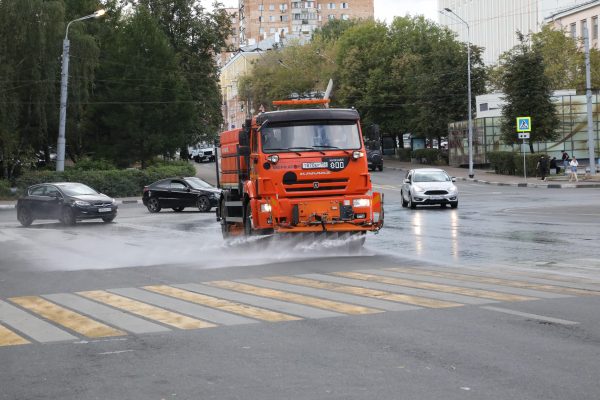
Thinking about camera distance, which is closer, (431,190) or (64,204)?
(64,204)

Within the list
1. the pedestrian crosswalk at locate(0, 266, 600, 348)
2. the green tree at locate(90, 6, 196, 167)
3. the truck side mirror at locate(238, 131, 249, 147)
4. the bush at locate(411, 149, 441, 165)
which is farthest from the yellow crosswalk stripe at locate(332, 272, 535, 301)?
the bush at locate(411, 149, 441, 165)

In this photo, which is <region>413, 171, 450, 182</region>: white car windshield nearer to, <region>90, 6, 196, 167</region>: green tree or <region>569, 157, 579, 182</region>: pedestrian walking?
<region>569, 157, 579, 182</region>: pedestrian walking

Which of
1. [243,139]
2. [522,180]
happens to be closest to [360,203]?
[243,139]

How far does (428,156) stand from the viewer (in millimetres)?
82438

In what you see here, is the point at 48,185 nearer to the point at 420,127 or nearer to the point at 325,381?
the point at 325,381

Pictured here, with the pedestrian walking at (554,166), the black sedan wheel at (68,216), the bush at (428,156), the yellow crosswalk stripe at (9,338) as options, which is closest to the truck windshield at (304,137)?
the yellow crosswalk stripe at (9,338)

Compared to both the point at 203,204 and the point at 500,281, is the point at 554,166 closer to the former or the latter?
the point at 203,204

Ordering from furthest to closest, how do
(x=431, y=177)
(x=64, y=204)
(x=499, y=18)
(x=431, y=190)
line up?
1. (x=499, y=18)
2. (x=431, y=177)
3. (x=431, y=190)
4. (x=64, y=204)

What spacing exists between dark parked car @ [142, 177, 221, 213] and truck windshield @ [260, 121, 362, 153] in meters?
20.1

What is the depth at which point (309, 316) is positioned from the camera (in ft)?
33.0

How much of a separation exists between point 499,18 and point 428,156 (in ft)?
145

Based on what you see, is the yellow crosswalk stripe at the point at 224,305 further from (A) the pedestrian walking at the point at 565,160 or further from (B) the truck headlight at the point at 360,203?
(A) the pedestrian walking at the point at 565,160

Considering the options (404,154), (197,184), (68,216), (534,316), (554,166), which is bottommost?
(68,216)

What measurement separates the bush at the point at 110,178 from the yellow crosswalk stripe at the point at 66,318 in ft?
126
